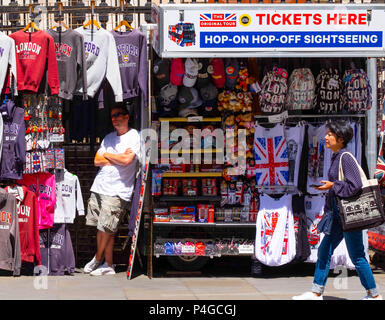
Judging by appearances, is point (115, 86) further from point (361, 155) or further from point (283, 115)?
point (361, 155)

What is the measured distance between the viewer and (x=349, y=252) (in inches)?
281

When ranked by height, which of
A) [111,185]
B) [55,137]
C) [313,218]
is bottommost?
[313,218]

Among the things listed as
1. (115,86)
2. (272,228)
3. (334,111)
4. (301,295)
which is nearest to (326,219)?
(301,295)

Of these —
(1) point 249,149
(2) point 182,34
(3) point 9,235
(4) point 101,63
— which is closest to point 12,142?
(3) point 9,235

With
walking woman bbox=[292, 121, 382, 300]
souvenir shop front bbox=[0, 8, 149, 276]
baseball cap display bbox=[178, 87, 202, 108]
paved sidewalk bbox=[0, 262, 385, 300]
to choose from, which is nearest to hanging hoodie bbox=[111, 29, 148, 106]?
souvenir shop front bbox=[0, 8, 149, 276]

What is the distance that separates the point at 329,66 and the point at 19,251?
4504mm

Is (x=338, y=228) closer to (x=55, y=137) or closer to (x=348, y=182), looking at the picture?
(x=348, y=182)

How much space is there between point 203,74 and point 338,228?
9.14ft

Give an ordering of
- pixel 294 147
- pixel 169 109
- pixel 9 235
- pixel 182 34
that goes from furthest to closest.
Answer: pixel 294 147 < pixel 169 109 < pixel 9 235 < pixel 182 34

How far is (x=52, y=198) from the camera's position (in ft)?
29.5

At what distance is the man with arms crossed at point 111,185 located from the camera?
902 cm

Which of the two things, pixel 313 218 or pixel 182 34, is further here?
pixel 313 218

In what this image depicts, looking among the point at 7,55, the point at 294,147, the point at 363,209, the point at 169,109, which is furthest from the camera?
the point at 294,147

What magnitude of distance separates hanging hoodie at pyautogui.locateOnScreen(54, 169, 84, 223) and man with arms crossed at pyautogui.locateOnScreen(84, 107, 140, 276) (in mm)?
194
